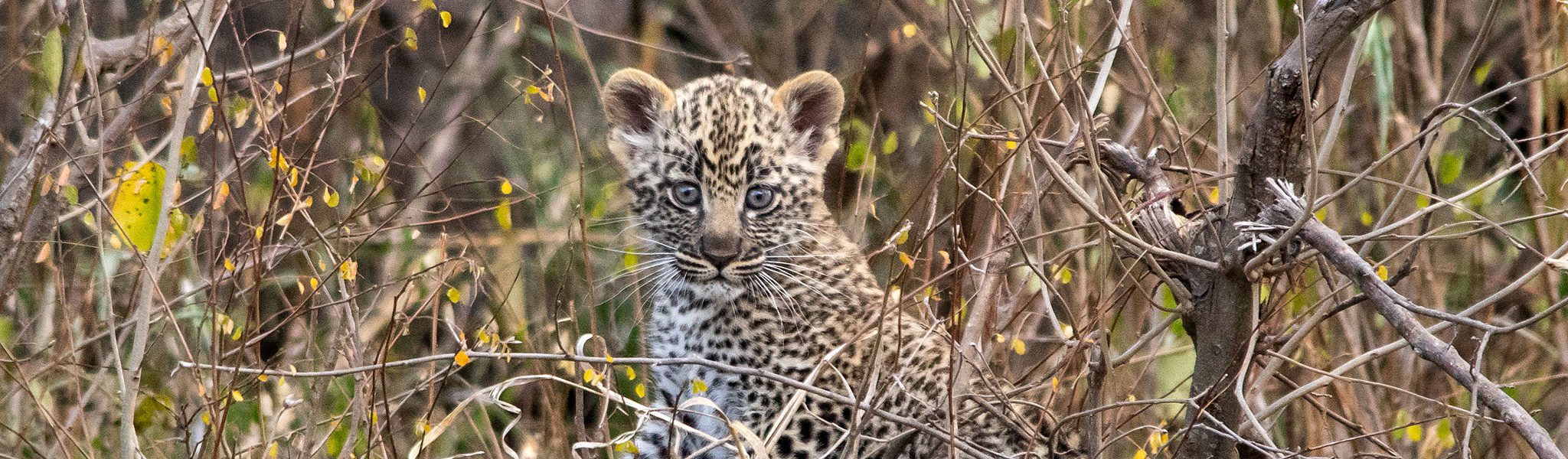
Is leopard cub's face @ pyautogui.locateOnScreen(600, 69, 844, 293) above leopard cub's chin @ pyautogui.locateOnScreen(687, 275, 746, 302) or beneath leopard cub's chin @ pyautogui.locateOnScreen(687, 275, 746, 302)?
above

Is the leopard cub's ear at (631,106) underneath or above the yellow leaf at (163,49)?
underneath

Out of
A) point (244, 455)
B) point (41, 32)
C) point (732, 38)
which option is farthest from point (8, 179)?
point (732, 38)

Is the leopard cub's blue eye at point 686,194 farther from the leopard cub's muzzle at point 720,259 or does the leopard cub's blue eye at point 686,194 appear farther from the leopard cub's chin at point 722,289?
the leopard cub's chin at point 722,289

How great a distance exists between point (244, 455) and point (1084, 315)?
300 centimetres

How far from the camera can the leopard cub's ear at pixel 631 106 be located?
18.1 feet

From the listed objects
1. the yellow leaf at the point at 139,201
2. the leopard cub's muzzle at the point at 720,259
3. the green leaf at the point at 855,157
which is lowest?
the leopard cub's muzzle at the point at 720,259

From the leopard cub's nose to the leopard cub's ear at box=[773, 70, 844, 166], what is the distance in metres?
0.55

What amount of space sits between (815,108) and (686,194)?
1.96 feet

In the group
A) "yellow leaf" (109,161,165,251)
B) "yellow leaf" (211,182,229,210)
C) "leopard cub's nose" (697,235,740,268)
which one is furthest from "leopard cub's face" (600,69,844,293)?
"yellow leaf" (109,161,165,251)

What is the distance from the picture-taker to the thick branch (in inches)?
120

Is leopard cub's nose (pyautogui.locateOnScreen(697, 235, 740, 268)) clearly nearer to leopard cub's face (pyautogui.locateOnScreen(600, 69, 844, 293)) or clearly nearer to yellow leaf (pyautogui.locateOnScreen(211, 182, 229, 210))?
leopard cub's face (pyautogui.locateOnScreen(600, 69, 844, 293))

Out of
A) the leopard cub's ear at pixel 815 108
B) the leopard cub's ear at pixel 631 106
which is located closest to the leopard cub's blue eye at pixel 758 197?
the leopard cub's ear at pixel 815 108

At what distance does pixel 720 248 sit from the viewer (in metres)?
5.26

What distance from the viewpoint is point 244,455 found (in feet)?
17.3
